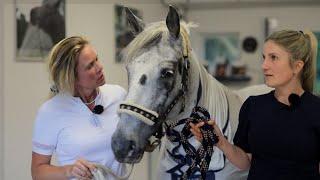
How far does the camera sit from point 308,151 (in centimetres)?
112

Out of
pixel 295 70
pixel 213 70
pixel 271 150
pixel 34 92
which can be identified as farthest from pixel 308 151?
pixel 213 70

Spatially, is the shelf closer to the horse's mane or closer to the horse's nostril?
the horse's mane

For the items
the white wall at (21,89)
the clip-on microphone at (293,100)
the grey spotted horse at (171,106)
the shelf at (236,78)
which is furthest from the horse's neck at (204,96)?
the shelf at (236,78)

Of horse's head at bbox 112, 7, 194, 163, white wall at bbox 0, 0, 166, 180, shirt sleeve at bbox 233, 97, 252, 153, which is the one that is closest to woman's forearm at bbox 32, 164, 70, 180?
horse's head at bbox 112, 7, 194, 163

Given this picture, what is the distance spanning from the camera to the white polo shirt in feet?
4.52

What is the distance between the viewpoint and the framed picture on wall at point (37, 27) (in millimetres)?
2375

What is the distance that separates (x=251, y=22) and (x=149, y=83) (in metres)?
2.85

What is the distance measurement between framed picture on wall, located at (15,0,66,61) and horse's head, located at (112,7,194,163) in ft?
4.58

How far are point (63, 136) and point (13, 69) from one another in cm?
114

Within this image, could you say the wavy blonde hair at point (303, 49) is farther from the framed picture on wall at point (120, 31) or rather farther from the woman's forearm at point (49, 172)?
the framed picture on wall at point (120, 31)

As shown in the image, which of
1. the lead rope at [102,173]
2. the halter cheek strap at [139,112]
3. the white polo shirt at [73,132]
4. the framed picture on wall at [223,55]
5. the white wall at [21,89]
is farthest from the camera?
the framed picture on wall at [223,55]

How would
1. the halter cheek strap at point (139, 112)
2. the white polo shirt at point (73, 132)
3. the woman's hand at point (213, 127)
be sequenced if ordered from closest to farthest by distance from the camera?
1. the halter cheek strap at point (139, 112)
2. the woman's hand at point (213, 127)
3. the white polo shirt at point (73, 132)

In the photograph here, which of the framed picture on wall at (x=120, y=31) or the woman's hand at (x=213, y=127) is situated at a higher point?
the framed picture on wall at (x=120, y=31)

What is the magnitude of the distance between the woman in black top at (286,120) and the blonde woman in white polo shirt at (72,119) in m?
0.36
